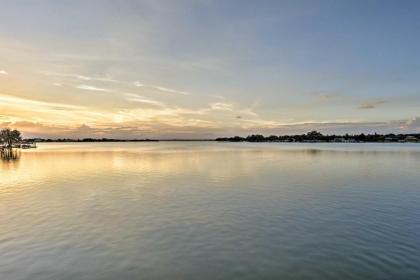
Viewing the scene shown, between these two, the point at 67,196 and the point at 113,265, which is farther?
the point at 67,196

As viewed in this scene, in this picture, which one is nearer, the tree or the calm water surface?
the calm water surface

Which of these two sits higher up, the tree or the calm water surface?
the tree

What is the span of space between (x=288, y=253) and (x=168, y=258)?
501 centimetres

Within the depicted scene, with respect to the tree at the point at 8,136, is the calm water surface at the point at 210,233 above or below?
below

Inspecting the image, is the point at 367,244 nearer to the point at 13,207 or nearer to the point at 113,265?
the point at 113,265

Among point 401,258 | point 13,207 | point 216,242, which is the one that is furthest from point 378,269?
point 13,207

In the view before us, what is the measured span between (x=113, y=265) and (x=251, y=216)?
948 cm

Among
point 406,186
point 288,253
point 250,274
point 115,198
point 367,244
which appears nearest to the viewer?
point 250,274

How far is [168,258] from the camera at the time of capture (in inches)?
482

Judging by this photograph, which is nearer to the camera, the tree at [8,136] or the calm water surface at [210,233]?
the calm water surface at [210,233]

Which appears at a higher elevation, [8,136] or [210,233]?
[8,136]

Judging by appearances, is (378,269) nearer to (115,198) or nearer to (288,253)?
(288,253)

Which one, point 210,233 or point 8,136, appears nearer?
point 210,233

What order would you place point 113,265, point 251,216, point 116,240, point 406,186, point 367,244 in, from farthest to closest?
point 406,186 < point 251,216 < point 116,240 < point 367,244 < point 113,265
